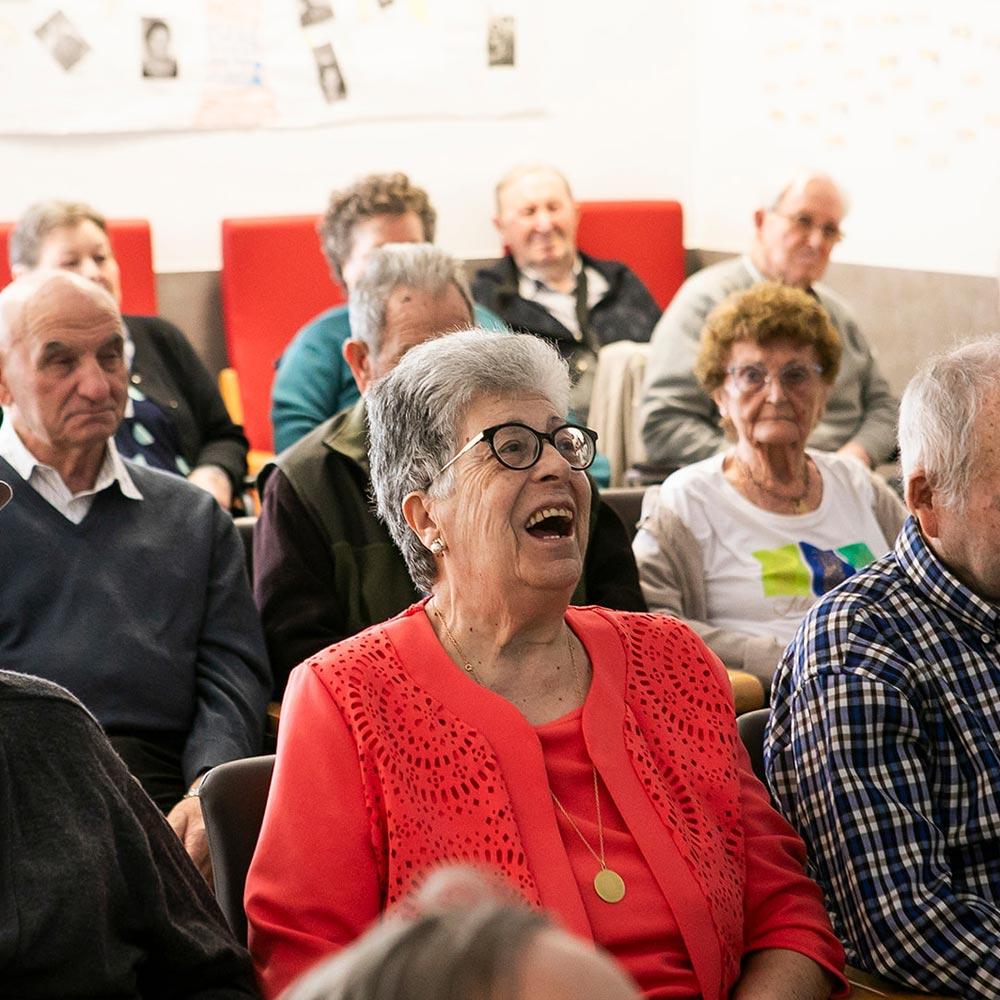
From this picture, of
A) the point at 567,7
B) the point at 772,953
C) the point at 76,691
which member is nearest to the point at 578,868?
the point at 772,953

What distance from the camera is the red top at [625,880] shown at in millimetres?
1486

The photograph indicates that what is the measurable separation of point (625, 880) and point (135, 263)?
3522 millimetres

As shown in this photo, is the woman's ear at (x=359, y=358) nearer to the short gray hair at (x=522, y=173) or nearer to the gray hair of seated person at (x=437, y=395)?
the gray hair of seated person at (x=437, y=395)

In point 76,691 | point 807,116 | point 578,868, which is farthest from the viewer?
point 807,116

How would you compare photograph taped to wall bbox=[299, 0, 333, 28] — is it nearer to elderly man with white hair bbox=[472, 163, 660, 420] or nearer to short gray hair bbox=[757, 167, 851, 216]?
elderly man with white hair bbox=[472, 163, 660, 420]

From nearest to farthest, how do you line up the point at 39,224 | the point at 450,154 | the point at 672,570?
the point at 672,570, the point at 39,224, the point at 450,154

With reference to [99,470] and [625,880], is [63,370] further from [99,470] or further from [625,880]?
[625,880]

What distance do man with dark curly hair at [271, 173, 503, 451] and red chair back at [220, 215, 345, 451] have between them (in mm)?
902

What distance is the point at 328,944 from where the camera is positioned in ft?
4.63

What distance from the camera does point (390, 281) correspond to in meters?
2.66

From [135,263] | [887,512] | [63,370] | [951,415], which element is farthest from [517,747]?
[135,263]

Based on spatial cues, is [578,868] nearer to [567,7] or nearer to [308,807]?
[308,807]

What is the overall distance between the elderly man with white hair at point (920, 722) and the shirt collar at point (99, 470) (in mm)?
1143

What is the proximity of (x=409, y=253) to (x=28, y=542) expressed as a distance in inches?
35.0
